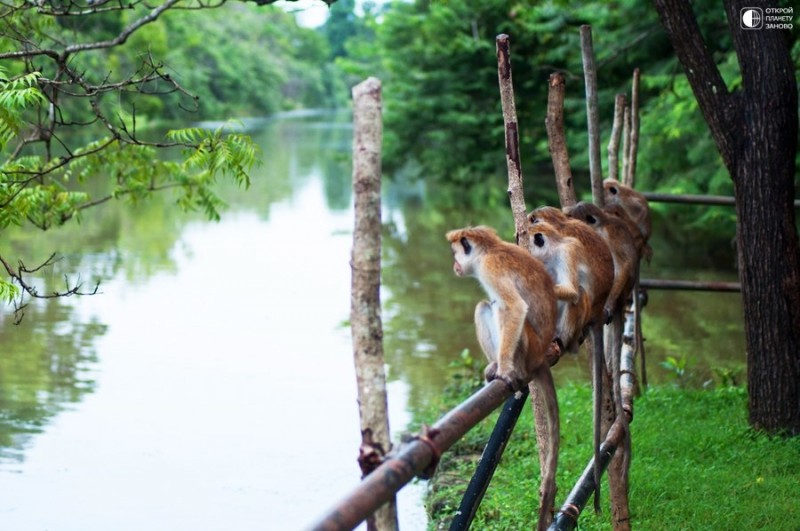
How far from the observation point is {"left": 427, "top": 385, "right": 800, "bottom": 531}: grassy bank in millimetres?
5516

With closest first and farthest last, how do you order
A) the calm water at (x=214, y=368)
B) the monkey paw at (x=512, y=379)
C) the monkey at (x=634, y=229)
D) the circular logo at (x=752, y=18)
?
the monkey paw at (x=512, y=379) → the monkey at (x=634, y=229) → the circular logo at (x=752, y=18) → the calm water at (x=214, y=368)

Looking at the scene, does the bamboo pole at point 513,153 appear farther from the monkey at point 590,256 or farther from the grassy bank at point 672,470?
the grassy bank at point 672,470

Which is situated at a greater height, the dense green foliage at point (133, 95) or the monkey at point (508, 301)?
the dense green foliage at point (133, 95)

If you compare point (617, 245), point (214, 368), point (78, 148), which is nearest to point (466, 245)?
point (617, 245)

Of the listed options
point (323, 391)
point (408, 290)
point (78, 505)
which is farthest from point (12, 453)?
point (408, 290)

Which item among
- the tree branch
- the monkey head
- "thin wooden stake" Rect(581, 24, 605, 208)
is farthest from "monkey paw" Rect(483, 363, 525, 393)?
the tree branch

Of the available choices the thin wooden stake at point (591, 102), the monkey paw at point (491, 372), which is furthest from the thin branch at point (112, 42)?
Answer: the monkey paw at point (491, 372)

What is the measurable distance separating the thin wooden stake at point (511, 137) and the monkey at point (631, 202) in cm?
161

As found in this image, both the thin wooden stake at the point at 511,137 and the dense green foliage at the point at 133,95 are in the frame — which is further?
the dense green foliage at the point at 133,95

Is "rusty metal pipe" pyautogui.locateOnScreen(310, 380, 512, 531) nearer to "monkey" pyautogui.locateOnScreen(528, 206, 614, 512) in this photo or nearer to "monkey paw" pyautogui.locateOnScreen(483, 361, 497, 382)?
"monkey paw" pyautogui.locateOnScreen(483, 361, 497, 382)

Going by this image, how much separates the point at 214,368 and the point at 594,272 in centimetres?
670

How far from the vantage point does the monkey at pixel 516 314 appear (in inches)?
148

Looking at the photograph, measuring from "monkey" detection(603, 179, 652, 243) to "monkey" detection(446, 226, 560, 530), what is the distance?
7.42ft

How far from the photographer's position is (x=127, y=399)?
369 inches
